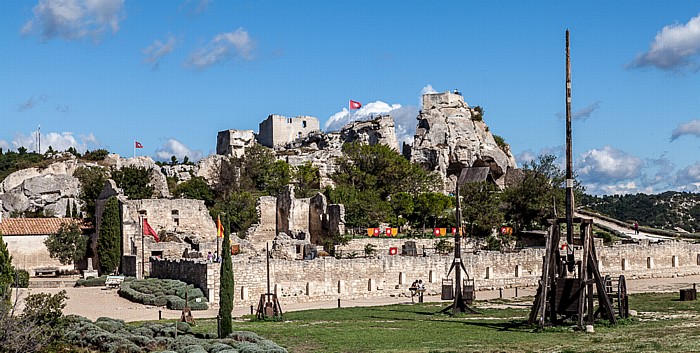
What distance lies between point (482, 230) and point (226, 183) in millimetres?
25317

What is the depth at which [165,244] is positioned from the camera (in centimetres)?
4853

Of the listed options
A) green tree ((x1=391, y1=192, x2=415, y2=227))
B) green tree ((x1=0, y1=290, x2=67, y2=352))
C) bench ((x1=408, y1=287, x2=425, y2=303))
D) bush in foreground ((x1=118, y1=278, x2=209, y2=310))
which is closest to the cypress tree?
green tree ((x1=0, y1=290, x2=67, y2=352))

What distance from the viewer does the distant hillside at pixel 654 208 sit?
117 m

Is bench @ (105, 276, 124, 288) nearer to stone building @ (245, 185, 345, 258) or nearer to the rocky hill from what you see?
stone building @ (245, 185, 345, 258)

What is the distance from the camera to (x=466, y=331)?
2600 centimetres

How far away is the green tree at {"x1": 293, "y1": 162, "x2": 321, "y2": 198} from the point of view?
250 ft

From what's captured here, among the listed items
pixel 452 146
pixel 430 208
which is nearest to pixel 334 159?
pixel 452 146

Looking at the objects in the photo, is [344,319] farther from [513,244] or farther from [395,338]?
[513,244]

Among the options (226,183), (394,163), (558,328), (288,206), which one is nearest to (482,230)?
(288,206)

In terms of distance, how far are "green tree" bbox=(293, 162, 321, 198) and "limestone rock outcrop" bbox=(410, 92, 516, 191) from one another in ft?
36.7

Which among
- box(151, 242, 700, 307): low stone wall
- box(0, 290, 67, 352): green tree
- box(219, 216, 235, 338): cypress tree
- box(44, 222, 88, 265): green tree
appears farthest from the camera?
box(44, 222, 88, 265): green tree

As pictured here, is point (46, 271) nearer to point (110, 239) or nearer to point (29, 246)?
point (29, 246)

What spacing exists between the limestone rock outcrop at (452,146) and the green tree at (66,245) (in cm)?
3778

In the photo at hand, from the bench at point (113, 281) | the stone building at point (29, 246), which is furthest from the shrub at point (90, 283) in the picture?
the stone building at point (29, 246)
